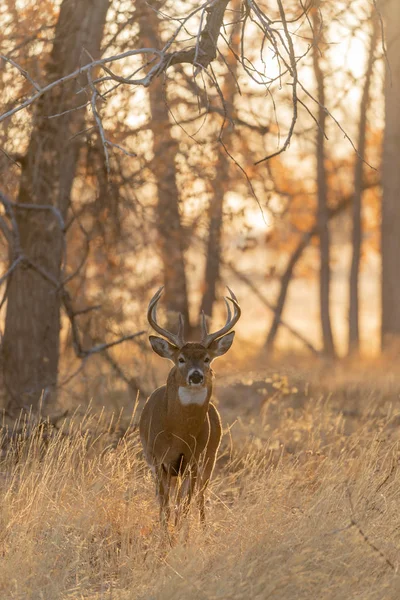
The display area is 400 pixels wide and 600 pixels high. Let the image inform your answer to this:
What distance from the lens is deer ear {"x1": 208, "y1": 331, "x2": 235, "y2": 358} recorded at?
7.54m

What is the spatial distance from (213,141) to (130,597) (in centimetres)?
715

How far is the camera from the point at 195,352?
24.0 feet

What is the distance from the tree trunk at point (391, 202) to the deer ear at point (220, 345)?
1240 centimetres

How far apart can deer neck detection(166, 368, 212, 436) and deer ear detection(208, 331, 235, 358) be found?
0.24 m

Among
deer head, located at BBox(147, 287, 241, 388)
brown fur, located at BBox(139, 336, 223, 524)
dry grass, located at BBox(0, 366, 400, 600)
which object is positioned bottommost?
dry grass, located at BBox(0, 366, 400, 600)

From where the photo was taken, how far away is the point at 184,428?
23.9 ft

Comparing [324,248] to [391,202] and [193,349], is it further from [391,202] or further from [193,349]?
[193,349]

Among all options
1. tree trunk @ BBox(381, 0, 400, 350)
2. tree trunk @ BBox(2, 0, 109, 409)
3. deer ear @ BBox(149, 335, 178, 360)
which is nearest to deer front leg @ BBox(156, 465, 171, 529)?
deer ear @ BBox(149, 335, 178, 360)

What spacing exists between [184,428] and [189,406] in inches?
6.8

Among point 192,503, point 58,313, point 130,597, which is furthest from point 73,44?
Result: point 130,597

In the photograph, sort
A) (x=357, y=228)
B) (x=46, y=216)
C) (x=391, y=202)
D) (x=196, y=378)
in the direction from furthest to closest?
1. (x=357, y=228)
2. (x=391, y=202)
3. (x=46, y=216)
4. (x=196, y=378)

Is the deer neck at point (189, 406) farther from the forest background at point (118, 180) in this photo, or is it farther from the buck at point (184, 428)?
the forest background at point (118, 180)

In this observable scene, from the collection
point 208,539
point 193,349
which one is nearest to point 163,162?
point 193,349

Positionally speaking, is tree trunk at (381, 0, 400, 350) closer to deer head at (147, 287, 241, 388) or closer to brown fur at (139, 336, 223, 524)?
deer head at (147, 287, 241, 388)
